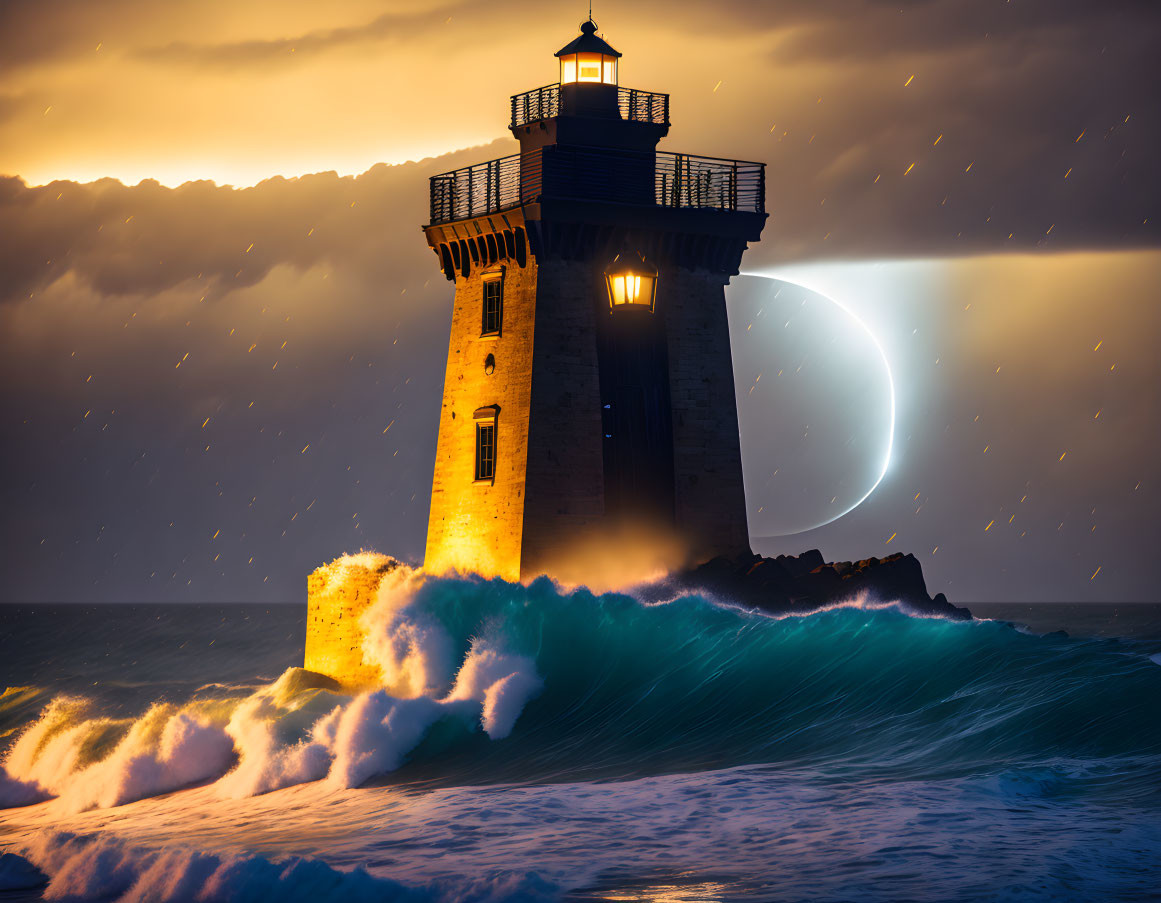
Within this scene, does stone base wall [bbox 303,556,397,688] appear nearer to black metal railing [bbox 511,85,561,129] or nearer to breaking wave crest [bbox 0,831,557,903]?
black metal railing [bbox 511,85,561,129]

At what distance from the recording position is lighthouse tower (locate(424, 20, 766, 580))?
2617 centimetres

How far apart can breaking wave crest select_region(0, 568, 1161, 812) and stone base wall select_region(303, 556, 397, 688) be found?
19.8 inches

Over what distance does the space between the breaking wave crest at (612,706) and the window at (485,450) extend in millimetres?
2126

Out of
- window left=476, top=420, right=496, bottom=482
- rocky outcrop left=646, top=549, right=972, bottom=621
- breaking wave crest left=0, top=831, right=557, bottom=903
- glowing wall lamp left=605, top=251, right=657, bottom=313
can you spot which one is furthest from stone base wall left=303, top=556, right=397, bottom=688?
breaking wave crest left=0, top=831, right=557, bottom=903

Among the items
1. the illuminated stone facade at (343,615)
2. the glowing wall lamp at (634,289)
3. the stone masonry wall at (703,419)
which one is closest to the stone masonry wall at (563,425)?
the stone masonry wall at (703,419)

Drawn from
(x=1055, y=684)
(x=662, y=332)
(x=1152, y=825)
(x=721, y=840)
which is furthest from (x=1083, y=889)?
(x=662, y=332)

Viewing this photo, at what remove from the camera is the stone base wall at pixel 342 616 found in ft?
90.0

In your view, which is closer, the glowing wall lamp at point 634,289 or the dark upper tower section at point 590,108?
the glowing wall lamp at point 634,289

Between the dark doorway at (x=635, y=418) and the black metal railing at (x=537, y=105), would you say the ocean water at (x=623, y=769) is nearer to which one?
the dark doorway at (x=635, y=418)

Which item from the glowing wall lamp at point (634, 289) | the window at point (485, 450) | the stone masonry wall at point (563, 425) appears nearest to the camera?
the glowing wall lamp at point (634, 289)

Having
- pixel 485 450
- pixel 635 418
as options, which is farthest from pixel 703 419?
pixel 485 450

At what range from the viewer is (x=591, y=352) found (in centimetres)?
2662

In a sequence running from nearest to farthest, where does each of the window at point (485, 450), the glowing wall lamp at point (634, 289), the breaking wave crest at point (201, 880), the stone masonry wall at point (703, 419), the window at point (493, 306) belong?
1. the breaking wave crest at point (201, 880)
2. the glowing wall lamp at point (634, 289)
3. the window at point (485, 450)
4. the stone masonry wall at point (703, 419)
5. the window at point (493, 306)

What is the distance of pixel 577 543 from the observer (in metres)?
26.0
